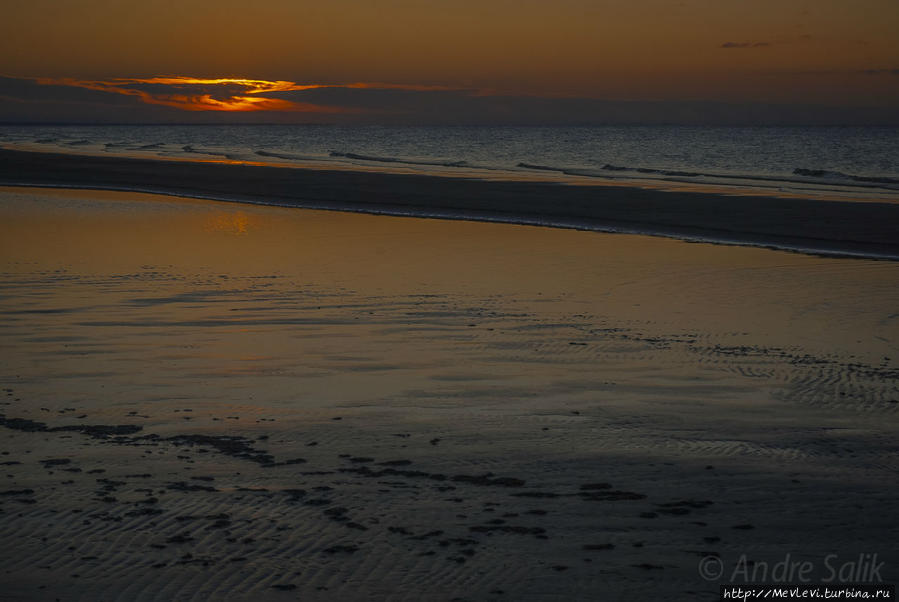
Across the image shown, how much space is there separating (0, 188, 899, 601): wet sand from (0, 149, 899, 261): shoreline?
6541mm

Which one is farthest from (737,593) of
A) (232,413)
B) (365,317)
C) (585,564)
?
(365,317)

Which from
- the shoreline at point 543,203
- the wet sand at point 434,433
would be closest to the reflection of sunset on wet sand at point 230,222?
the shoreline at point 543,203

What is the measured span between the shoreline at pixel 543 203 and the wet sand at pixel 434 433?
6.54 m

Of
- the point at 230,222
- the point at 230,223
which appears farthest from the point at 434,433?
the point at 230,222

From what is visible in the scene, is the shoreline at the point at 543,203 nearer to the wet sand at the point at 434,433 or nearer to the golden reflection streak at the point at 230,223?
the golden reflection streak at the point at 230,223

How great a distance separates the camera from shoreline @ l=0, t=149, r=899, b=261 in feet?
65.5

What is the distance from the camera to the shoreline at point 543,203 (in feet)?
65.5

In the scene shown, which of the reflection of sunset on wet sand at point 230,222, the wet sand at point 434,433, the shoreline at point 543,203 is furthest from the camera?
the reflection of sunset on wet sand at point 230,222

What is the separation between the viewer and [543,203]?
27.0 metres

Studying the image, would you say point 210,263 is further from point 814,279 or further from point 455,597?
point 455,597

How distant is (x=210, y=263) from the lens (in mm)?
14891

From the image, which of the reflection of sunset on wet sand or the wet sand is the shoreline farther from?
the wet sand

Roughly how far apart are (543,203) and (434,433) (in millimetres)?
21112

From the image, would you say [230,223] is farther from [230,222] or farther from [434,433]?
[434,433]
